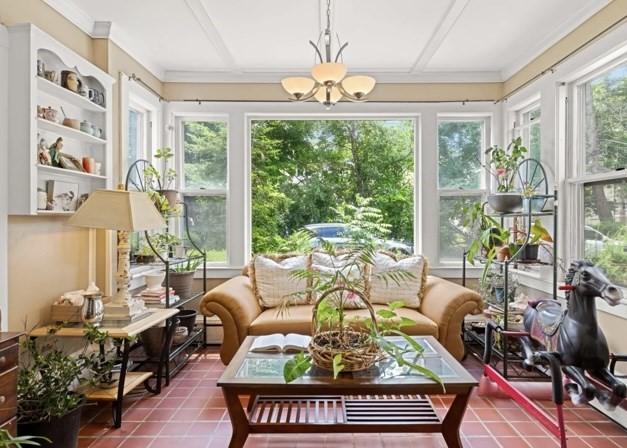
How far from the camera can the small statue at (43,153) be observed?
2.37m

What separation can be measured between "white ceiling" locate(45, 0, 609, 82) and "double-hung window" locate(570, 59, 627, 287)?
0.49 metres

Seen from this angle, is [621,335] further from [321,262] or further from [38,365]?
[38,365]

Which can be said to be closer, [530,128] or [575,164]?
[575,164]

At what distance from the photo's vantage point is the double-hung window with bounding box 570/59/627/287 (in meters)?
2.60

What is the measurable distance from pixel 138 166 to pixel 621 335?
372 centimetres

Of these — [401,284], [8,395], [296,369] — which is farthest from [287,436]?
[401,284]

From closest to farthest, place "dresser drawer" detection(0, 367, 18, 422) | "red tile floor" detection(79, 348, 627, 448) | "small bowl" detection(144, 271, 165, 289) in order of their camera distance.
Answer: "dresser drawer" detection(0, 367, 18, 422) < "red tile floor" detection(79, 348, 627, 448) < "small bowl" detection(144, 271, 165, 289)

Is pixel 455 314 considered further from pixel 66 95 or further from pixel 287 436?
pixel 66 95

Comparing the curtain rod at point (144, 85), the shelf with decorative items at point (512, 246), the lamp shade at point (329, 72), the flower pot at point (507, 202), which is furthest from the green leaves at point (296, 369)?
the curtain rod at point (144, 85)

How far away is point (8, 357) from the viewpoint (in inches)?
67.9

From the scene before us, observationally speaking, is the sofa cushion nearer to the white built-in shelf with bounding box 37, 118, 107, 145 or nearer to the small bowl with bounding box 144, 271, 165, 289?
the small bowl with bounding box 144, 271, 165, 289

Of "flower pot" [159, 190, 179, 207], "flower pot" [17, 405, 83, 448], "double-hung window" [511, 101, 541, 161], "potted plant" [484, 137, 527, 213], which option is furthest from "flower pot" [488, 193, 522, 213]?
"flower pot" [17, 405, 83, 448]

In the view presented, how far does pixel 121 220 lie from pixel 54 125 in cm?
68

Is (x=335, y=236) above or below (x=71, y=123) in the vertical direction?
below
